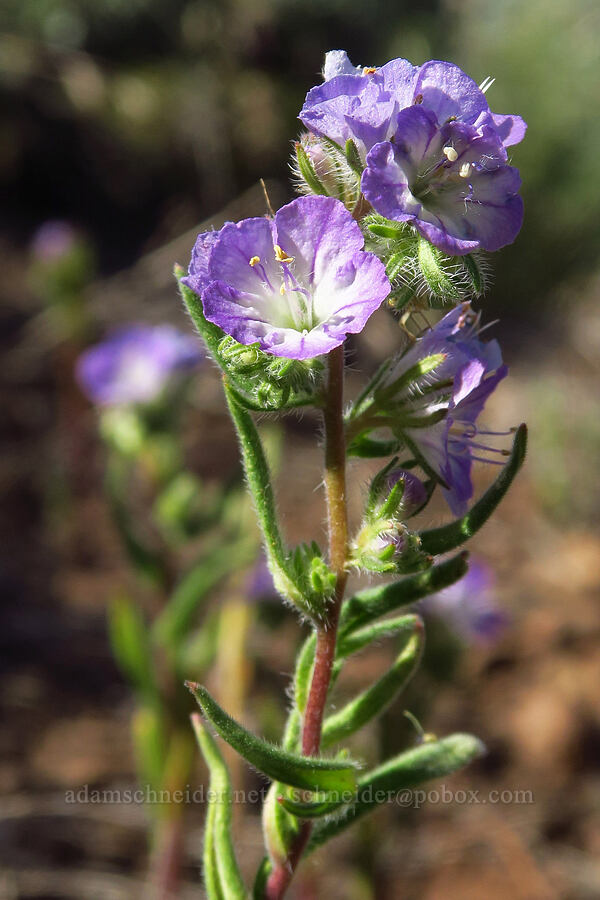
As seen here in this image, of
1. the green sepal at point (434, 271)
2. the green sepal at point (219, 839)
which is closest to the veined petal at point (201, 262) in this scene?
the green sepal at point (434, 271)

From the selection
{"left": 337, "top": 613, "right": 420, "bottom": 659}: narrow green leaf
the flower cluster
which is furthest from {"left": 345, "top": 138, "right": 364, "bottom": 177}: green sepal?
{"left": 337, "top": 613, "right": 420, "bottom": 659}: narrow green leaf

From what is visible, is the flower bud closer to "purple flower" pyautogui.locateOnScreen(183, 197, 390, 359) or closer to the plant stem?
"purple flower" pyautogui.locateOnScreen(183, 197, 390, 359)

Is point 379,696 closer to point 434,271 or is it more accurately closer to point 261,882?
point 261,882

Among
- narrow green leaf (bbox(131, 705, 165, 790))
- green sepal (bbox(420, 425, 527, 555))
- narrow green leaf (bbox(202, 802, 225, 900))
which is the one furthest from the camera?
narrow green leaf (bbox(131, 705, 165, 790))

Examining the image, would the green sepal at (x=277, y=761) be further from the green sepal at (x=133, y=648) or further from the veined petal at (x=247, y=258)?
the green sepal at (x=133, y=648)

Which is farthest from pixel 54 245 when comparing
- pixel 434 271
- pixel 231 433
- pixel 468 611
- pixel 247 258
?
pixel 434 271

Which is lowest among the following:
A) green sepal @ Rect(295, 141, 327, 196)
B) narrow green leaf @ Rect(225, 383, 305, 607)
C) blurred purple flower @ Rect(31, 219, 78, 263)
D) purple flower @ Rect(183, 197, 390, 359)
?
narrow green leaf @ Rect(225, 383, 305, 607)

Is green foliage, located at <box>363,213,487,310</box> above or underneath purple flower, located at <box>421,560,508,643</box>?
above
